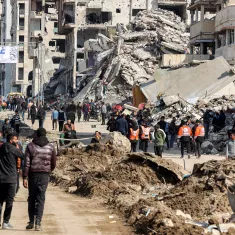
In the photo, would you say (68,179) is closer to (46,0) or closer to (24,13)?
(46,0)

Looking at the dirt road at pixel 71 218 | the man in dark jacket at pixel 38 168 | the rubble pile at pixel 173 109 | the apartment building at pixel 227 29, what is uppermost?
the apartment building at pixel 227 29

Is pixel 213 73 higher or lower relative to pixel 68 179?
higher

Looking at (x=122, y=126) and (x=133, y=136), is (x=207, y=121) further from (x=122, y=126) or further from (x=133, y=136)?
(x=133, y=136)

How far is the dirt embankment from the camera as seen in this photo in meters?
14.6

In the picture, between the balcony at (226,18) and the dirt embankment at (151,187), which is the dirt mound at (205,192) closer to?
the dirt embankment at (151,187)

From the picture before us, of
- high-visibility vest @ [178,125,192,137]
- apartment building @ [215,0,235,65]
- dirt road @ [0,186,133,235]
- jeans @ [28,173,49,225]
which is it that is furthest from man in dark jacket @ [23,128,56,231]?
apartment building @ [215,0,235,65]

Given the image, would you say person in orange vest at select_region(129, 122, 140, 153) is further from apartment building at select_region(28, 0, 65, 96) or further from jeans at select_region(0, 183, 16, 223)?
apartment building at select_region(28, 0, 65, 96)

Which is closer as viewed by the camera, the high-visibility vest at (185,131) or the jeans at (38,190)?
the jeans at (38,190)

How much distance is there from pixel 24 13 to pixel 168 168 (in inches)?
3540

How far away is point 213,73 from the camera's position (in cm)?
4547

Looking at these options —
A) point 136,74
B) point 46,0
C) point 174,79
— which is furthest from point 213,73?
point 46,0

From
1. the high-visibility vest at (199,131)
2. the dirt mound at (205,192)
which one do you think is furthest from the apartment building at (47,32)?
the dirt mound at (205,192)

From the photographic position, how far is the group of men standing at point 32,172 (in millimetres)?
14055

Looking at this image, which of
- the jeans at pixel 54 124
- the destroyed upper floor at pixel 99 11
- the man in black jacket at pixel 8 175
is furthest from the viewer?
the destroyed upper floor at pixel 99 11
